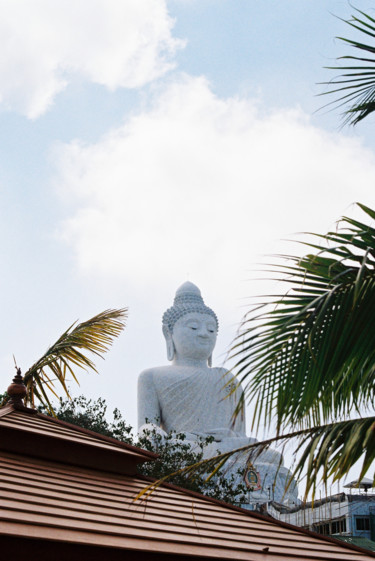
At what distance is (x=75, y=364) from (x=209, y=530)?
3.90 metres

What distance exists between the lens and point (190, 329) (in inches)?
979

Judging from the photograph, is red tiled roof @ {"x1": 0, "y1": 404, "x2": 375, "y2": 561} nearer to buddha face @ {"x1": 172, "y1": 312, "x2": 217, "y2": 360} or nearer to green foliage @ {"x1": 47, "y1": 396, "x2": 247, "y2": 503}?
green foliage @ {"x1": 47, "y1": 396, "x2": 247, "y2": 503}

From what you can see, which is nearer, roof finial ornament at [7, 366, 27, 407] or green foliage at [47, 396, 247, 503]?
roof finial ornament at [7, 366, 27, 407]

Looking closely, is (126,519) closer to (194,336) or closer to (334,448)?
(334,448)

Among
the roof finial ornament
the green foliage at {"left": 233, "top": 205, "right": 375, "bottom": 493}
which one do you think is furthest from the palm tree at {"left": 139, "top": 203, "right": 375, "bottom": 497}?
the roof finial ornament

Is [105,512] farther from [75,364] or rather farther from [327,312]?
[75,364]

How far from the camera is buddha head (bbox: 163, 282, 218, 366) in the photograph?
24859mm

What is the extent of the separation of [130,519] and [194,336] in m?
20.4

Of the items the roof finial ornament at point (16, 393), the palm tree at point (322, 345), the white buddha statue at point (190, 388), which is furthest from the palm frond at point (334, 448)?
the white buddha statue at point (190, 388)

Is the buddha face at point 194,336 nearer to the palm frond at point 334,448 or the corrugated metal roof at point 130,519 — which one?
the corrugated metal roof at point 130,519

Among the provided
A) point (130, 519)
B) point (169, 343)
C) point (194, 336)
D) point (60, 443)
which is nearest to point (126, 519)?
point (130, 519)

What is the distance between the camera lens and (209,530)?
191 inches

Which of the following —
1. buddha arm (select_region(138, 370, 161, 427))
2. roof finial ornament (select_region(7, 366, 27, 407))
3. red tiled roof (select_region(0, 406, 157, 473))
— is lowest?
red tiled roof (select_region(0, 406, 157, 473))

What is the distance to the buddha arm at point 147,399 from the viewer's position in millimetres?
23516
